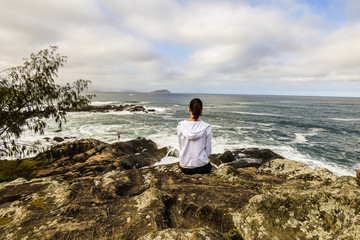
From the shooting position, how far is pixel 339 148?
26.0 m

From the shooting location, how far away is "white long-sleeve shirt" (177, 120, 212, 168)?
391cm

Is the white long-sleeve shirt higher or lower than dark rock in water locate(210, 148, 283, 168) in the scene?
higher

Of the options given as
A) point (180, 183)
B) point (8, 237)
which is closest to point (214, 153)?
point (180, 183)

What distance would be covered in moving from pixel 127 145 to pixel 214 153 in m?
12.0

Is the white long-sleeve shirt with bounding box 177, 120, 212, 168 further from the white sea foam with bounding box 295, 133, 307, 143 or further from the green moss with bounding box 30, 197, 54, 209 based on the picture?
the white sea foam with bounding box 295, 133, 307, 143

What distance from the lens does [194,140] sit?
158 inches

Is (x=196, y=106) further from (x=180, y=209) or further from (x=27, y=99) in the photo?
(x=27, y=99)

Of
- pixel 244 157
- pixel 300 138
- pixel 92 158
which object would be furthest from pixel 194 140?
pixel 300 138

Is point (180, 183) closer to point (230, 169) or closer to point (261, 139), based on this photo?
point (230, 169)

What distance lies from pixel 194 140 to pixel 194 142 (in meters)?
0.06

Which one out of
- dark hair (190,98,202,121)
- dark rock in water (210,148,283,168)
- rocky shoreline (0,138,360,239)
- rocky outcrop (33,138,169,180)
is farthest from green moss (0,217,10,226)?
dark rock in water (210,148,283,168)

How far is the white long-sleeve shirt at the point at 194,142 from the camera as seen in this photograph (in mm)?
3912

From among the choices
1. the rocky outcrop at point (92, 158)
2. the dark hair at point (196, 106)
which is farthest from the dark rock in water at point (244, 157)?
the dark hair at point (196, 106)

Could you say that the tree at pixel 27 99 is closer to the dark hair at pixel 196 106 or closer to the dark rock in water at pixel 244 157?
the dark hair at pixel 196 106
